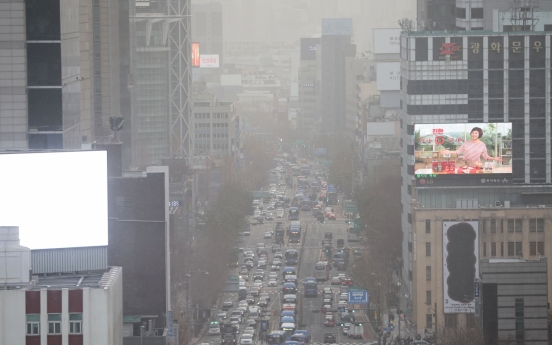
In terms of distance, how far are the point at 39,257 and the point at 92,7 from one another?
7618 centimetres

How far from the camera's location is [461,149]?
102m

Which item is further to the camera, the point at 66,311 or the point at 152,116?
the point at 152,116

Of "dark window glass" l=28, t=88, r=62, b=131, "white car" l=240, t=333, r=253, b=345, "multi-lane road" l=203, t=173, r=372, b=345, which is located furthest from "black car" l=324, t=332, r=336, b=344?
"dark window glass" l=28, t=88, r=62, b=131

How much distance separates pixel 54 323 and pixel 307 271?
277 feet

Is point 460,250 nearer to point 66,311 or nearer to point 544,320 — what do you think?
point 544,320

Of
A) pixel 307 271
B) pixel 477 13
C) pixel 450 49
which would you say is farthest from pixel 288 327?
pixel 307 271

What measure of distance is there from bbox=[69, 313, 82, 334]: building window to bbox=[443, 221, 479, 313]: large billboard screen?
5742 cm

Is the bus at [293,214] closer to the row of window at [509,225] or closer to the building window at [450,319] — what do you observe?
the row of window at [509,225]

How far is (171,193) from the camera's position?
429ft

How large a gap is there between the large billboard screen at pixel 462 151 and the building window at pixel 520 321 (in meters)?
25.9

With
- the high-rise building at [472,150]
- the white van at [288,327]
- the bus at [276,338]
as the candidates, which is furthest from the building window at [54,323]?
the high-rise building at [472,150]

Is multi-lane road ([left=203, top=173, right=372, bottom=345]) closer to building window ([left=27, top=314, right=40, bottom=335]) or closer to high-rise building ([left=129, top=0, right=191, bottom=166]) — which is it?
high-rise building ([left=129, top=0, right=191, bottom=166])

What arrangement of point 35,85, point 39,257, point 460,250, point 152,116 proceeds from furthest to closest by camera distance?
point 152,116, point 460,250, point 35,85, point 39,257

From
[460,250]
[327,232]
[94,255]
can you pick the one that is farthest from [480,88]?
[94,255]
